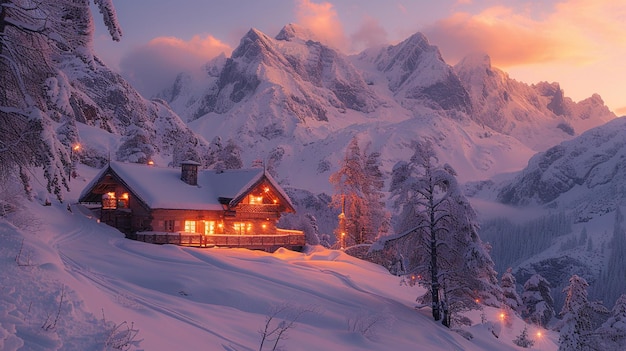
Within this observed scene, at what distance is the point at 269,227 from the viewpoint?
40.6 metres

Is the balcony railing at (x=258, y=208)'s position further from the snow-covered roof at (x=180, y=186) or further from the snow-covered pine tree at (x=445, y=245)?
the snow-covered pine tree at (x=445, y=245)

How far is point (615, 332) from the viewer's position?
96.7 ft

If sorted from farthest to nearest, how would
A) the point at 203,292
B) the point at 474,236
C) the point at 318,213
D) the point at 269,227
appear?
the point at 318,213
the point at 269,227
the point at 474,236
the point at 203,292

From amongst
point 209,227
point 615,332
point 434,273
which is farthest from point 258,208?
point 615,332

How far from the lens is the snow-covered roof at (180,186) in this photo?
35391 millimetres

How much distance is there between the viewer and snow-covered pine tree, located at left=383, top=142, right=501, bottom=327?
22.9m

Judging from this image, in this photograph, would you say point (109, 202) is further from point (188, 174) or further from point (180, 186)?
point (188, 174)

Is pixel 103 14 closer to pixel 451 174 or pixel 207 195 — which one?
pixel 451 174

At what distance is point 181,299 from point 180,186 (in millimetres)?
23817

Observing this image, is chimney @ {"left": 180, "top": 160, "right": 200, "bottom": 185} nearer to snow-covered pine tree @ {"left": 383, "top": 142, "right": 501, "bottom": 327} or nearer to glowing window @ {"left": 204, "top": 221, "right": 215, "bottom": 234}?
glowing window @ {"left": 204, "top": 221, "right": 215, "bottom": 234}

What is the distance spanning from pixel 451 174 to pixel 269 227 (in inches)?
783

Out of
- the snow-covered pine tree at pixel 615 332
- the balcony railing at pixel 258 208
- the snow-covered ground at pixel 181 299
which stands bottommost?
the snow-covered pine tree at pixel 615 332

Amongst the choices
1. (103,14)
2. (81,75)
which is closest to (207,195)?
(103,14)

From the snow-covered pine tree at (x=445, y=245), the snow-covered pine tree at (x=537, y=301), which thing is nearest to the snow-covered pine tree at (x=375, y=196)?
the snow-covered pine tree at (x=537, y=301)
